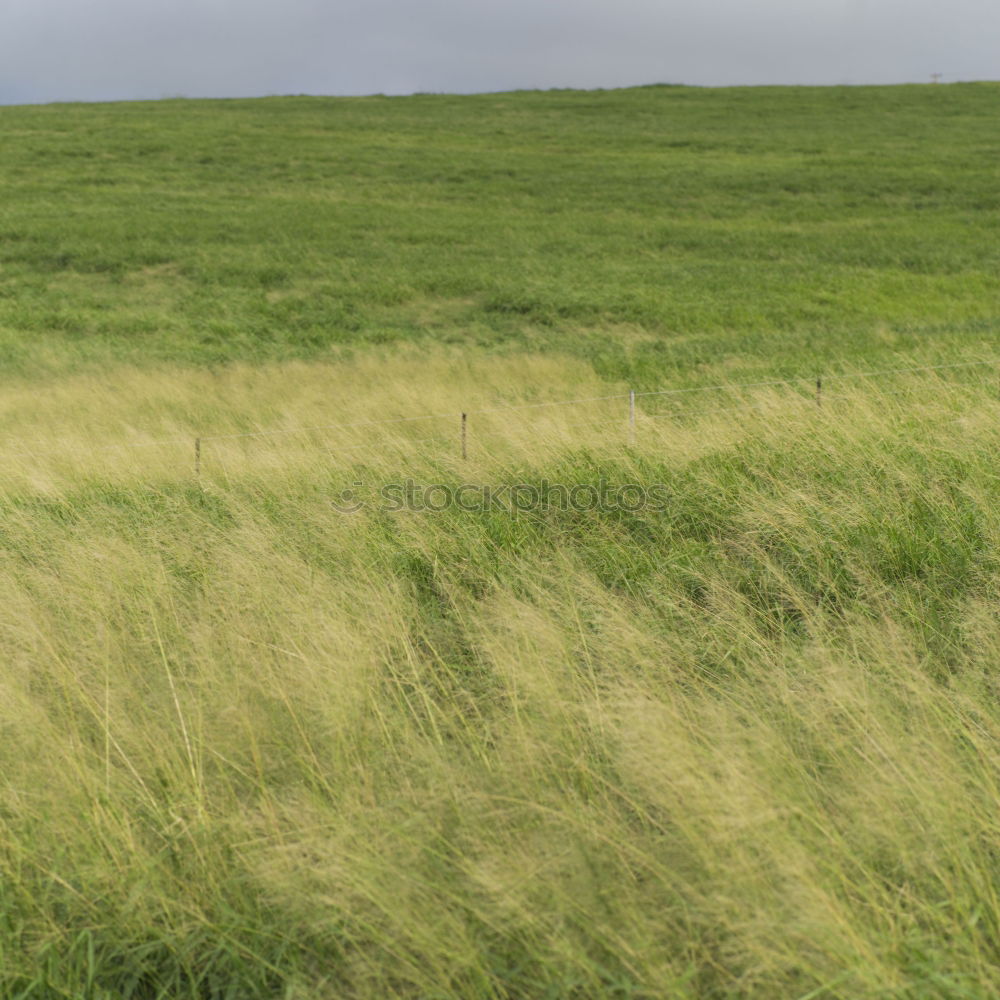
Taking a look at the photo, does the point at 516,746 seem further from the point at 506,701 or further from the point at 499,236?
the point at 499,236

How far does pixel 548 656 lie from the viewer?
358cm

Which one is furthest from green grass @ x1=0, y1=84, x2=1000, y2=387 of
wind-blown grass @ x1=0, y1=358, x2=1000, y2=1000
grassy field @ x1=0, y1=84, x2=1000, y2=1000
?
wind-blown grass @ x1=0, y1=358, x2=1000, y2=1000

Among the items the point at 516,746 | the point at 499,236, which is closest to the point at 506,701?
the point at 516,746

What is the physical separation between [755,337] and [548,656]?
14129 millimetres

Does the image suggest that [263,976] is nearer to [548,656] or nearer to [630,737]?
[630,737]

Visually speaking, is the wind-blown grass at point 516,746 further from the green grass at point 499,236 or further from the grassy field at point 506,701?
the green grass at point 499,236

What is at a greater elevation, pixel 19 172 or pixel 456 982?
pixel 19 172

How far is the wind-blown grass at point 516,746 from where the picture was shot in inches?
91.0

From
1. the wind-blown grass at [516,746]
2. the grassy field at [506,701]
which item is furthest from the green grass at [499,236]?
the wind-blown grass at [516,746]

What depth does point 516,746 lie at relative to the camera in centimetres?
303

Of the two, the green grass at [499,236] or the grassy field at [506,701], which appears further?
the green grass at [499,236]

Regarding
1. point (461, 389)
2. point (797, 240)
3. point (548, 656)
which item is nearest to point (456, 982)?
point (548, 656)

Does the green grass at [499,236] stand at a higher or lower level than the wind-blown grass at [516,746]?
higher

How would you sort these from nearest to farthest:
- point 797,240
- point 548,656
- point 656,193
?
point 548,656
point 797,240
point 656,193
